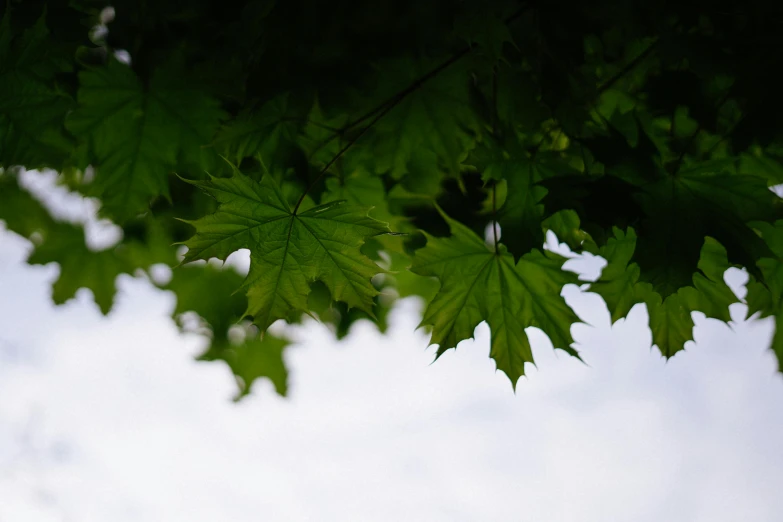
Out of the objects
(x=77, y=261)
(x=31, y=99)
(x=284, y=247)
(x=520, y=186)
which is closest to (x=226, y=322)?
(x=77, y=261)

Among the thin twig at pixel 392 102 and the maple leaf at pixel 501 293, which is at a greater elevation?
the thin twig at pixel 392 102

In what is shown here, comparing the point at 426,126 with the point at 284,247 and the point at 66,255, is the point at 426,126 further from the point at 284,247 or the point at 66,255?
the point at 66,255

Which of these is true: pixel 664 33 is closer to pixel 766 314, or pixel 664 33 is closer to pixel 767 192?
pixel 767 192

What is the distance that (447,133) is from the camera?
1.33 m

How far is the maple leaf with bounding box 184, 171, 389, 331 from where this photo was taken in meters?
1.03

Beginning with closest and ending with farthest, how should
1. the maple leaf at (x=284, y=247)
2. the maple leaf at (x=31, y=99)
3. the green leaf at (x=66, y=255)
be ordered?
the maple leaf at (x=284, y=247) < the maple leaf at (x=31, y=99) < the green leaf at (x=66, y=255)

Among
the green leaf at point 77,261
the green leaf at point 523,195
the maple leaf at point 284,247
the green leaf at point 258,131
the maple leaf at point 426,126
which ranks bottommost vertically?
the maple leaf at point 284,247

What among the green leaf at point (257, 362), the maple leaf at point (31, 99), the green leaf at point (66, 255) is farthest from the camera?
the green leaf at point (257, 362)

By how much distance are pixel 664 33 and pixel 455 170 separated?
50 centimetres

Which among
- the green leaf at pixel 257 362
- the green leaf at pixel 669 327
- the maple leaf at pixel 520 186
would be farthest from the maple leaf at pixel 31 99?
the green leaf at pixel 669 327

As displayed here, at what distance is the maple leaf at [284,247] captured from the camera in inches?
40.4

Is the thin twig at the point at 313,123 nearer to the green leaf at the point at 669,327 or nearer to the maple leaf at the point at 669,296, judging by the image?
the maple leaf at the point at 669,296

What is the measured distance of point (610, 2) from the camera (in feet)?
3.83

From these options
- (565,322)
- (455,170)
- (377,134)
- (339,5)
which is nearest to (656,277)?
(565,322)
